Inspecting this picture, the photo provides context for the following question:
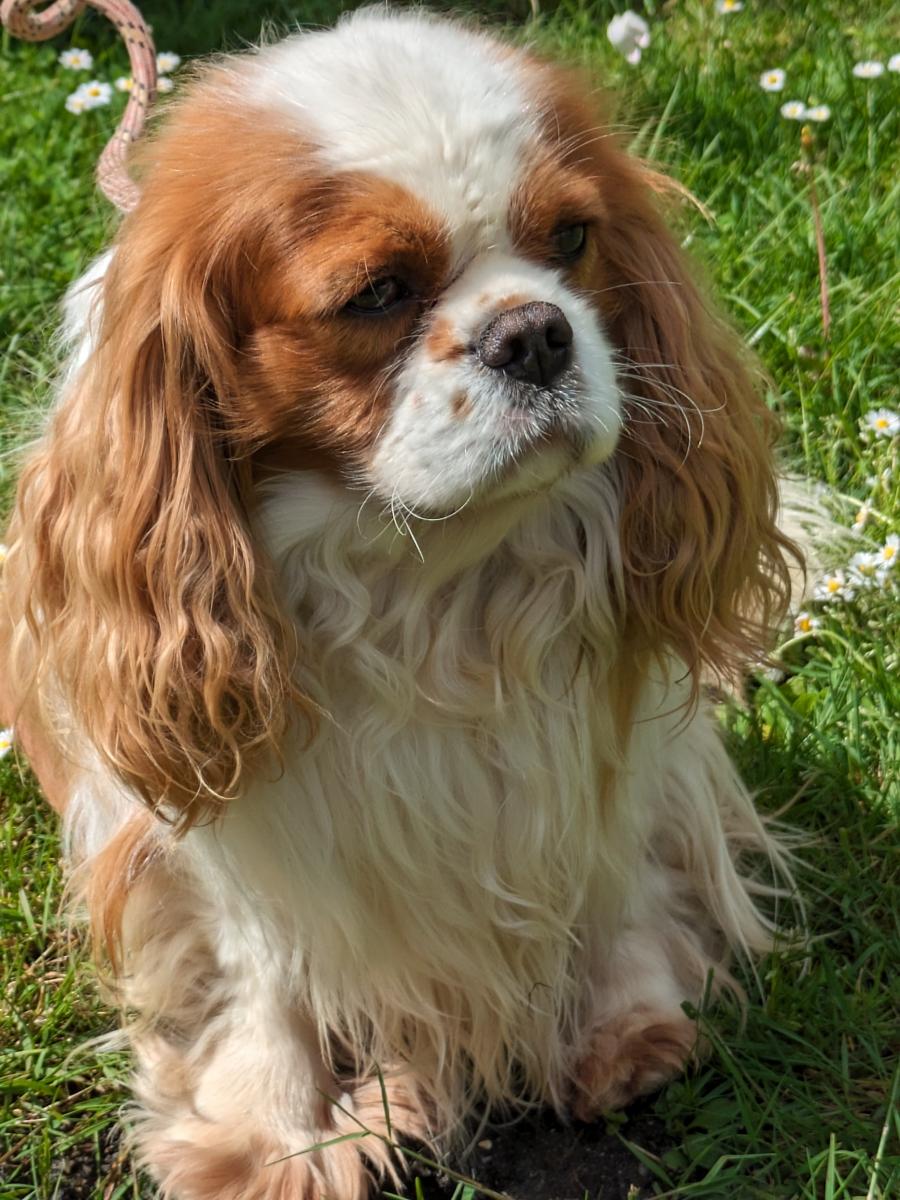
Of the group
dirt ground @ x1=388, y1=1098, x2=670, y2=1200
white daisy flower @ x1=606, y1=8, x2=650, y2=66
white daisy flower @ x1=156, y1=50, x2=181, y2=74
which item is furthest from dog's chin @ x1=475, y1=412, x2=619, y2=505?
white daisy flower @ x1=156, y1=50, x2=181, y2=74

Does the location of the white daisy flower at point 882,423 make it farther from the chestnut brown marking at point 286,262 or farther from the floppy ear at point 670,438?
the chestnut brown marking at point 286,262

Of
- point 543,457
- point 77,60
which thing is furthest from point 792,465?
point 77,60

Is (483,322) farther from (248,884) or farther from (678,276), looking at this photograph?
(248,884)

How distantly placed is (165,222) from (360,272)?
31 centimetres

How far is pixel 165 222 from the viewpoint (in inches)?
76.5

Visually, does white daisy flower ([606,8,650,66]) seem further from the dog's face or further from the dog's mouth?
the dog's mouth

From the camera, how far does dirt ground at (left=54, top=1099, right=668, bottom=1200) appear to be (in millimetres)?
2316

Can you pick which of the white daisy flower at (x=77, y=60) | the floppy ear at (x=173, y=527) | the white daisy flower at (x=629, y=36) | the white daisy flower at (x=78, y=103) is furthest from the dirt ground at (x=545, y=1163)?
the white daisy flower at (x=77, y=60)

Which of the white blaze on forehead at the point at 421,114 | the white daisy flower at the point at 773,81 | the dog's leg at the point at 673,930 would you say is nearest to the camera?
the white blaze on forehead at the point at 421,114

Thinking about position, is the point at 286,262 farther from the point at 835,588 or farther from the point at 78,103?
the point at 78,103

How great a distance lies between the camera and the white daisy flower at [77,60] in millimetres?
4496

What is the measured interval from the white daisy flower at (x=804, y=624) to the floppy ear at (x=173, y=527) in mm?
1332

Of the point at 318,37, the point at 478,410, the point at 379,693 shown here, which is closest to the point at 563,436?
the point at 478,410

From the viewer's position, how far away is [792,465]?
3297 mm
